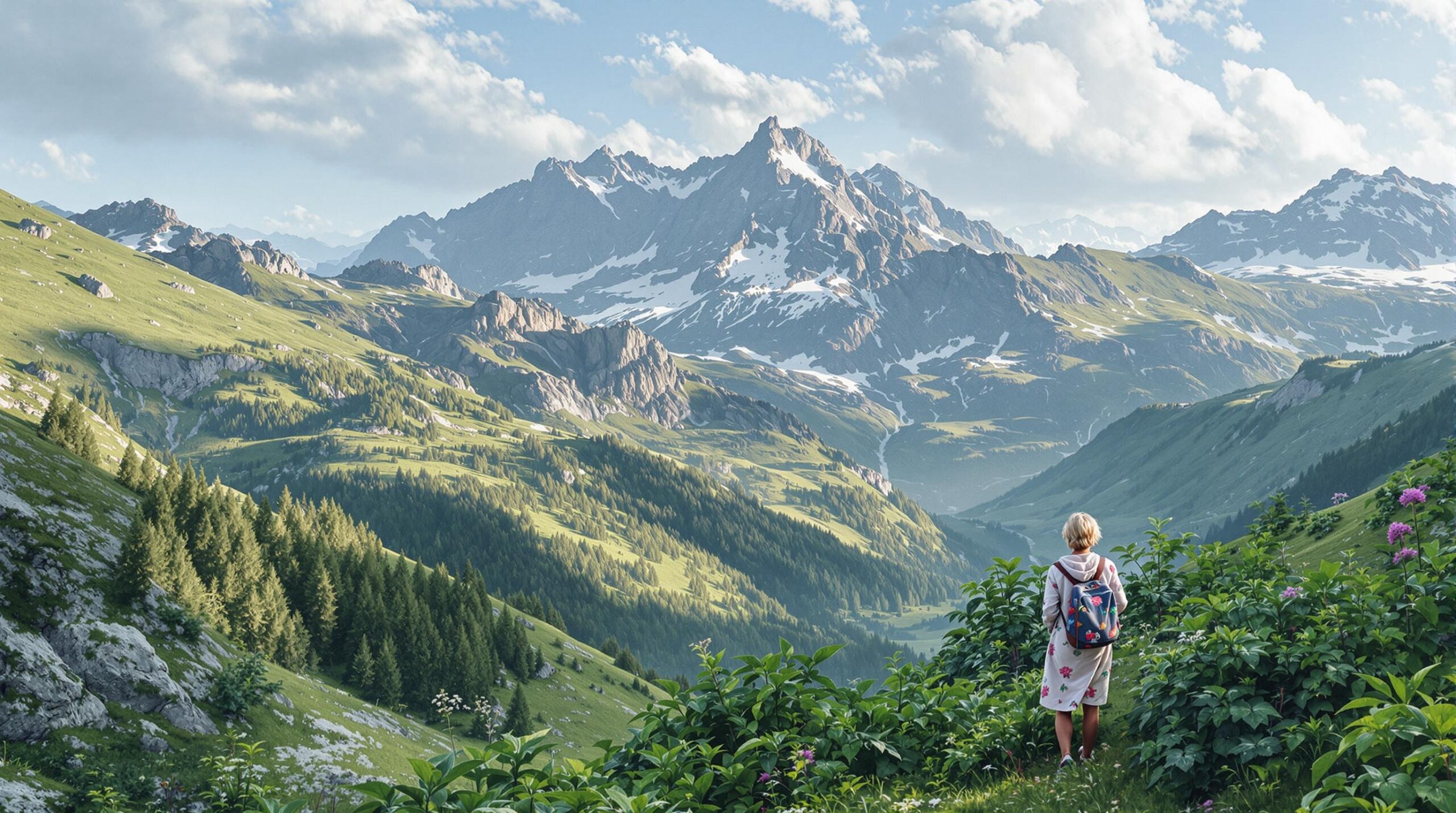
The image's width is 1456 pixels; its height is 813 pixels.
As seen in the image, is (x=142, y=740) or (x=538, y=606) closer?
(x=142, y=740)

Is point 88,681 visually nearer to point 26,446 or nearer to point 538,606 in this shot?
point 26,446

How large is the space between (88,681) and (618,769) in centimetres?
4296

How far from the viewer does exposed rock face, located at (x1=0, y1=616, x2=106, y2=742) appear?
34.4 meters

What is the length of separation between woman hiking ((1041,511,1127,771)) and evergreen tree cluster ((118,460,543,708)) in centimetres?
5388

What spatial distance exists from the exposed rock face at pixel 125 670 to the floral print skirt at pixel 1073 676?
153ft

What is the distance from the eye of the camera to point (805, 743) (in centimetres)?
1145

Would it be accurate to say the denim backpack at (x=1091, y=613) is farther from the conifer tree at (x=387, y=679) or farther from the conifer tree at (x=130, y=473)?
the conifer tree at (x=387, y=679)

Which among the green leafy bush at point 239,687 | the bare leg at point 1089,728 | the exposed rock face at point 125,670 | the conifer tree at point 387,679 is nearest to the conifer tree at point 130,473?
the conifer tree at point 387,679

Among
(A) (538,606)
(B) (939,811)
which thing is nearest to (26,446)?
(B) (939,811)

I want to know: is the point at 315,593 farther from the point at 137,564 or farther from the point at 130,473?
the point at 137,564

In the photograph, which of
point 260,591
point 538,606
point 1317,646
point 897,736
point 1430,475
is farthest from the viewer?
point 538,606

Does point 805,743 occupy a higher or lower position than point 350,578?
higher

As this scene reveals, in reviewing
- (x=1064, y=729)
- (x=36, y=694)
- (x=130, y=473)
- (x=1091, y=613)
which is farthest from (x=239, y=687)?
(x=1091, y=613)

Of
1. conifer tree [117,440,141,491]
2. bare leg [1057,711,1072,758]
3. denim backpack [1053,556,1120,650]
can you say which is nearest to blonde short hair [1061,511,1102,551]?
denim backpack [1053,556,1120,650]
